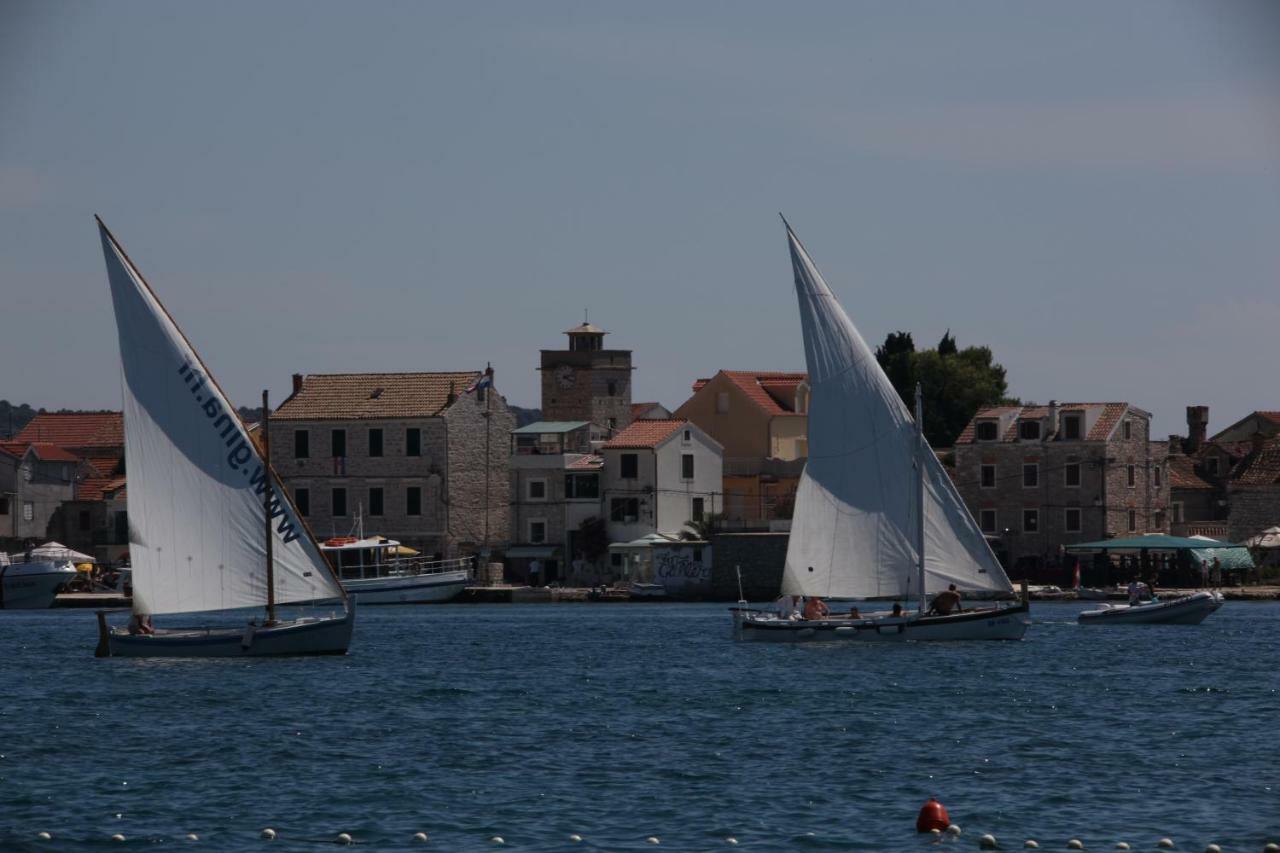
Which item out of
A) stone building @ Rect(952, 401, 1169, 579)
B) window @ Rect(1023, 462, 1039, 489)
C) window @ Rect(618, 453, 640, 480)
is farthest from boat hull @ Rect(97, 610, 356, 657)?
window @ Rect(1023, 462, 1039, 489)

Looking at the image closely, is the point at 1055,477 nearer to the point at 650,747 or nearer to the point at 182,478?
the point at 182,478

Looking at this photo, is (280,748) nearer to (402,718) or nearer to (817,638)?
(402,718)

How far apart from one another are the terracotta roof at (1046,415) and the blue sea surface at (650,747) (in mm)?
51769

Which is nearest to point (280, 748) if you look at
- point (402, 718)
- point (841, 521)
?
point (402, 718)

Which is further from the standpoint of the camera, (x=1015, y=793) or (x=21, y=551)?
(x=21, y=551)

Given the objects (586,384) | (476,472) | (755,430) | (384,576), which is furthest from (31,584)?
(586,384)

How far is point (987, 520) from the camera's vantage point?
11750cm

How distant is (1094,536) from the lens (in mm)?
115188

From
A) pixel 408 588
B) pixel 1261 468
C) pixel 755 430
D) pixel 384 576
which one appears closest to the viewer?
pixel 408 588

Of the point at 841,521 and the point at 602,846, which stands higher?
the point at 841,521

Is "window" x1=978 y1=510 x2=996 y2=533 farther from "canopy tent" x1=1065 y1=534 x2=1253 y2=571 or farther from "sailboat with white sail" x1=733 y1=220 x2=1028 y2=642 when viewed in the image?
"sailboat with white sail" x1=733 y1=220 x2=1028 y2=642

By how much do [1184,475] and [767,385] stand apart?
81.5ft

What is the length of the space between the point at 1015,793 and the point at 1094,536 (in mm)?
85895

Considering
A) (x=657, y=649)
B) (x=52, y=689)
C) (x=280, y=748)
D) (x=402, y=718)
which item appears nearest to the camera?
(x=280, y=748)
